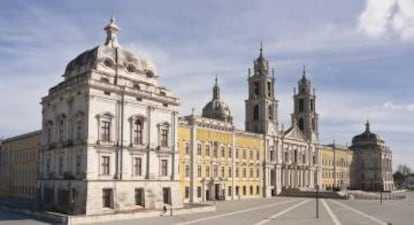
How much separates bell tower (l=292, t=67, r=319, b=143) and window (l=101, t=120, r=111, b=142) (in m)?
63.9

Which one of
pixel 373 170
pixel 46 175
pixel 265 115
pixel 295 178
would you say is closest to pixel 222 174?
pixel 265 115

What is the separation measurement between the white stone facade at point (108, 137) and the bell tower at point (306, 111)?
5719 cm

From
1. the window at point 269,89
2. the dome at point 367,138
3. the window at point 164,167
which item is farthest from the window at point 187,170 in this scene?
the dome at point 367,138

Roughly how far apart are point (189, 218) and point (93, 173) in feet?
31.5

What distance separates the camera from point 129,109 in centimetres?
5059

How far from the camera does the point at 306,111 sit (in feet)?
356

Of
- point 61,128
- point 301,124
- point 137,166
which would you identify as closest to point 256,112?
point 301,124

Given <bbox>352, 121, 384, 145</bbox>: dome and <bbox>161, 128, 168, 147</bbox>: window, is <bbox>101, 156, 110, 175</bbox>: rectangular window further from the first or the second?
<bbox>352, 121, 384, 145</bbox>: dome

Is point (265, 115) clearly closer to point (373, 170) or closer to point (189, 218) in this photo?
point (189, 218)

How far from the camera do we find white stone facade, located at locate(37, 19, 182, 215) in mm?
46875

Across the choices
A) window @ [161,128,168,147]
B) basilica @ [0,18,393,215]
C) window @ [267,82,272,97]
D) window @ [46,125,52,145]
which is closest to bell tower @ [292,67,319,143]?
window @ [267,82,272,97]

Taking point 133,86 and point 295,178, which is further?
point 295,178

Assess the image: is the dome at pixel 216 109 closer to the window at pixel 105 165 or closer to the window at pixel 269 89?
the window at pixel 269 89

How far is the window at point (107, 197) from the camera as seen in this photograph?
47094 mm
